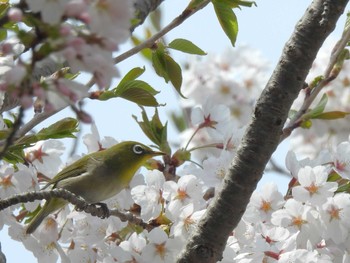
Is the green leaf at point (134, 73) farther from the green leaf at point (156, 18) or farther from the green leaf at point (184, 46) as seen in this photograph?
the green leaf at point (156, 18)

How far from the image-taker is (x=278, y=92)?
189 cm

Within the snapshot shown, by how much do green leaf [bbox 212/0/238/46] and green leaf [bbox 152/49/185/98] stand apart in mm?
198

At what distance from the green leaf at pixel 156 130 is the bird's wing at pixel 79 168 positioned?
0.30m

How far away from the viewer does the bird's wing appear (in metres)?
2.61

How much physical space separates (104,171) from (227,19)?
0.90 meters

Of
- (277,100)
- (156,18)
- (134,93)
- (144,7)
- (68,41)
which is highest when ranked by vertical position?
(156,18)

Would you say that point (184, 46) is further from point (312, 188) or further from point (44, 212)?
point (44, 212)

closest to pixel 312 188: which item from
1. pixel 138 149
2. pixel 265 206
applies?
pixel 265 206

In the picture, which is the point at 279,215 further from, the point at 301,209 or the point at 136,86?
the point at 136,86

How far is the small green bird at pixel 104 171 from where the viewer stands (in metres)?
2.77

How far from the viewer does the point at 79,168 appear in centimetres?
288

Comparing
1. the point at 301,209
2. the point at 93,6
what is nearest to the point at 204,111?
the point at 301,209

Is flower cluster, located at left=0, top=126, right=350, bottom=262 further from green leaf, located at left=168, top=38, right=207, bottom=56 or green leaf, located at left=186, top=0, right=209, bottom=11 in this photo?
A: green leaf, located at left=186, top=0, right=209, bottom=11

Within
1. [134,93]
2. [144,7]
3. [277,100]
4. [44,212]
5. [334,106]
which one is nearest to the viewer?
[277,100]
